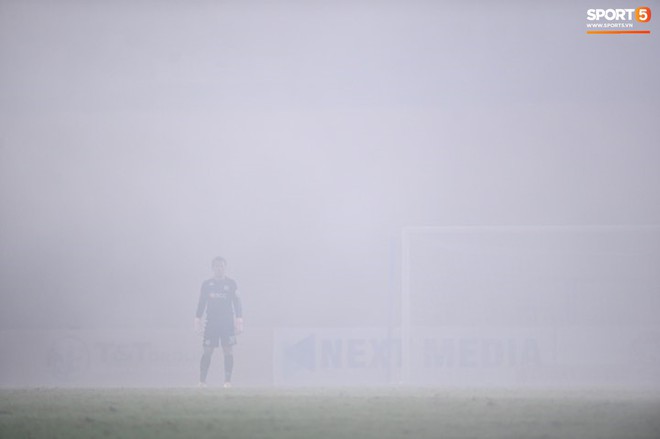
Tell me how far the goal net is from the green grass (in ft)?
14.9

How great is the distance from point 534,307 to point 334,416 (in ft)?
27.5

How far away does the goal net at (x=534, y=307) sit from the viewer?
14.8m

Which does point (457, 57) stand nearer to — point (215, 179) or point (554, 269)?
point (554, 269)

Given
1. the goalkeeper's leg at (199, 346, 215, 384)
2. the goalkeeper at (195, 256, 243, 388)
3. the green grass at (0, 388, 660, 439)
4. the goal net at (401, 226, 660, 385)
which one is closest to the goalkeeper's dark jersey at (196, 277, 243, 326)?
the goalkeeper at (195, 256, 243, 388)

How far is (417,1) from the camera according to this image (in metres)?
13.4

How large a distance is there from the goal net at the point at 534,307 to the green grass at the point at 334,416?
14.9 ft

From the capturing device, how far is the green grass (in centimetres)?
638

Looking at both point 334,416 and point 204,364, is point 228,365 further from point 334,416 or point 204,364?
point 334,416

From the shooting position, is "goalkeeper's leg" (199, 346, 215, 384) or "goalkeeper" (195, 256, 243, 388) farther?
"goalkeeper" (195, 256, 243, 388)

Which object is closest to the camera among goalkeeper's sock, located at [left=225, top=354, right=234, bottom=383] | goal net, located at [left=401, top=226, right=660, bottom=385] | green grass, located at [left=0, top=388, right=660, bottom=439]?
green grass, located at [left=0, top=388, right=660, bottom=439]

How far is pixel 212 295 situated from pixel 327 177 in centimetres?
663

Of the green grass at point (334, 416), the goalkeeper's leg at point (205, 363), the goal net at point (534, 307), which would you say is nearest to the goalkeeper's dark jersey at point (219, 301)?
the goalkeeper's leg at point (205, 363)

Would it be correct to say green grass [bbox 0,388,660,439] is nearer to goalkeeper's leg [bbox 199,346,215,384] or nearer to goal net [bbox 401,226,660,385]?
goalkeeper's leg [bbox 199,346,215,384]

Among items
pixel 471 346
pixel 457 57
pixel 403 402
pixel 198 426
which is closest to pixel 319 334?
pixel 471 346
